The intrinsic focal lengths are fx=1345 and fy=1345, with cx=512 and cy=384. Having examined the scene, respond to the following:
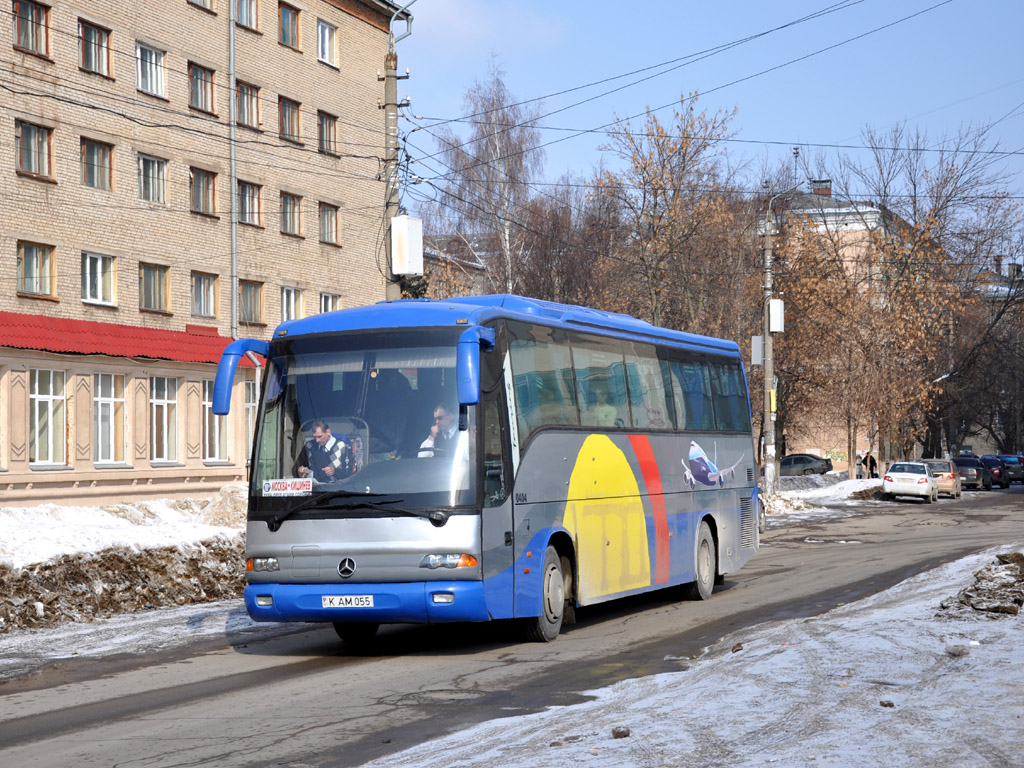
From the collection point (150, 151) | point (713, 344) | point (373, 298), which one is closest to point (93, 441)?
point (150, 151)

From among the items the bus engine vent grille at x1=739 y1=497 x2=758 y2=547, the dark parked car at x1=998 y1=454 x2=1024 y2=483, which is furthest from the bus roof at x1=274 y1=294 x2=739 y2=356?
the dark parked car at x1=998 y1=454 x2=1024 y2=483

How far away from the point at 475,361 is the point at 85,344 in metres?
22.4

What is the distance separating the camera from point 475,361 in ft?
35.1

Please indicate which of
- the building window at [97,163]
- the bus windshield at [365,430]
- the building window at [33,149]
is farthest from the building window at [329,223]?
the bus windshield at [365,430]

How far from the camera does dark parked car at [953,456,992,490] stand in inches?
2283

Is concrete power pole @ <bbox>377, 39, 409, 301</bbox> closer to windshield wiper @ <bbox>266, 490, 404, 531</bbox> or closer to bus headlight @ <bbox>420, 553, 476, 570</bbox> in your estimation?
windshield wiper @ <bbox>266, 490, 404, 531</bbox>

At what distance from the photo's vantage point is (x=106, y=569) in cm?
1675

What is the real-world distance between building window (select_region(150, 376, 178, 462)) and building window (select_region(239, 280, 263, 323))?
4579 mm

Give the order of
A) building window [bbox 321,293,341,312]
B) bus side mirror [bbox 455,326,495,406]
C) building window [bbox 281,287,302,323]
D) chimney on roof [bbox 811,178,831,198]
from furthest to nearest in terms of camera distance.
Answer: chimney on roof [bbox 811,178,831,198] → building window [bbox 321,293,341,312] → building window [bbox 281,287,302,323] → bus side mirror [bbox 455,326,495,406]

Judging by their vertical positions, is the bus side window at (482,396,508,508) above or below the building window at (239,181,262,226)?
below

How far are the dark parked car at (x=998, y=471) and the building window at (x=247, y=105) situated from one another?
39237 millimetres

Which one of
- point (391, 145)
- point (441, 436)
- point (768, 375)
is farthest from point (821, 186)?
point (441, 436)

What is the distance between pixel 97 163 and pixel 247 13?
8581mm

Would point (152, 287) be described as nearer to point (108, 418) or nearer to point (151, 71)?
point (108, 418)
